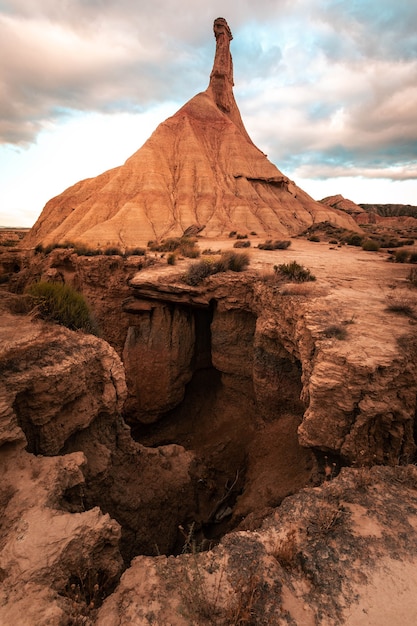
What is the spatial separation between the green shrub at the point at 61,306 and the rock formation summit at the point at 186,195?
821 inches

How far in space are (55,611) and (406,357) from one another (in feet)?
17.3

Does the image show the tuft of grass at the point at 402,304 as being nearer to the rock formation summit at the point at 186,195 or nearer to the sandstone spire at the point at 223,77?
the rock formation summit at the point at 186,195

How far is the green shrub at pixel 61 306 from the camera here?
5.93m

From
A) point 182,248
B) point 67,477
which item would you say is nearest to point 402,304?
point 67,477

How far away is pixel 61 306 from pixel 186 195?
28.8 metres

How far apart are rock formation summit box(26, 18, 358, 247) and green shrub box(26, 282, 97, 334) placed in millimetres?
20849

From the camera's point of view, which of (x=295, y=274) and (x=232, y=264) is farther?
(x=232, y=264)

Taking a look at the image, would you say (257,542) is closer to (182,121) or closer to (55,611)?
(55,611)

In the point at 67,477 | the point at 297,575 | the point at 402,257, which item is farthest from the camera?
the point at 402,257

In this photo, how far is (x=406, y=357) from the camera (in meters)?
5.13

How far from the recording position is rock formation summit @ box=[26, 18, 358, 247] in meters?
29.2

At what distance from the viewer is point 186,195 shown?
1277 inches

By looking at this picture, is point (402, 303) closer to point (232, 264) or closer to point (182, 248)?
point (232, 264)

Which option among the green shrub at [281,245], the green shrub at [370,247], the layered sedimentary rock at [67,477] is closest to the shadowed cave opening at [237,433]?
the layered sedimentary rock at [67,477]
